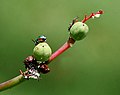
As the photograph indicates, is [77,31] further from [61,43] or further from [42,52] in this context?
[61,43]

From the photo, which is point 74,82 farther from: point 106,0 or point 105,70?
point 106,0

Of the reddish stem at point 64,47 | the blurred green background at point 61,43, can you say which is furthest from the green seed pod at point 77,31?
the blurred green background at point 61,43

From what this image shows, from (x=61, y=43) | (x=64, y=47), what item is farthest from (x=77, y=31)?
(x=61, y=43)

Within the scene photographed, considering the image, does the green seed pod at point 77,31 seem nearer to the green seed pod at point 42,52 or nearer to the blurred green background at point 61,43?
the green seed pod at point 42,52

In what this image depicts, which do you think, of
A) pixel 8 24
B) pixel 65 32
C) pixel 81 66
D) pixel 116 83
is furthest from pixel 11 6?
pixel 116 83

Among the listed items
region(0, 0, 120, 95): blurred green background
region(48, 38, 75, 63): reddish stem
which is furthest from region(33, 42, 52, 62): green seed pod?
region(0, 0, 120, 95): blurred green background

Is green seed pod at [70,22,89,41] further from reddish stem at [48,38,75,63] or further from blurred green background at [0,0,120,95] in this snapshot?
blurred green background at [0,0,120,95]
